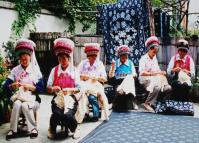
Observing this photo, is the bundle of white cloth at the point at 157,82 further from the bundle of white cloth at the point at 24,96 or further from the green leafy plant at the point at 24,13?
the green leafy plant at the point at 24,13

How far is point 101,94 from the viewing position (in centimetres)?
820

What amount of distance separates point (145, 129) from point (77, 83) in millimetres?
1599

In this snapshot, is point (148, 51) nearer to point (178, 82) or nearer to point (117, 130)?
point (178, 82)

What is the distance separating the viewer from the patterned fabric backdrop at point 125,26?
10.4 m

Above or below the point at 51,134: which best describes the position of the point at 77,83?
above

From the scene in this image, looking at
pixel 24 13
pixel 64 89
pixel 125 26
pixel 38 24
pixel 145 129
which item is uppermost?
pixel 24 13

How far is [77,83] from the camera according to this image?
7234mm

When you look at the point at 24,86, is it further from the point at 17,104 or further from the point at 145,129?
the point at 145,129

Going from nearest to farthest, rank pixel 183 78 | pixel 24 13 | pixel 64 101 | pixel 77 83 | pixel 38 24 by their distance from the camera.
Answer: pixel 64 101
pixel 77 83
pixel 183 78
pixel 24 13
pixel 38 24

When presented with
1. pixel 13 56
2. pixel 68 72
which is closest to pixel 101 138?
pixel 68 72

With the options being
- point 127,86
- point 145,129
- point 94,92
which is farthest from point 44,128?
point 127,86

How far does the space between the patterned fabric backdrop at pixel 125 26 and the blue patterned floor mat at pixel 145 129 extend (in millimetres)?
2311

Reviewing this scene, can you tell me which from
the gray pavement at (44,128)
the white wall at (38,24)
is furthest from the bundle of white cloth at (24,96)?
the white wall at (38,24)

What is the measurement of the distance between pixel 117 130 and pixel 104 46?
3.74m
